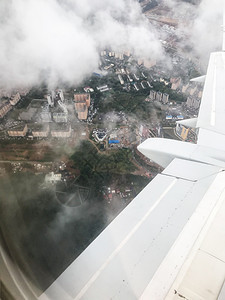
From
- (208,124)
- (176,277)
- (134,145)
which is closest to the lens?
(176,277)

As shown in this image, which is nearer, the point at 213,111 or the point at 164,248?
the point at 164,248

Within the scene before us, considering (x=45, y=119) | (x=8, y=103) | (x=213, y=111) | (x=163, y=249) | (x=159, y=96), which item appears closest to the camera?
(x=163, y=249)

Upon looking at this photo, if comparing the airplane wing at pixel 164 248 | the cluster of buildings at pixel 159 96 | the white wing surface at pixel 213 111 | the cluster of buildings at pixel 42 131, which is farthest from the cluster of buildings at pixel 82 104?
the airplane wing at pixel 164 248

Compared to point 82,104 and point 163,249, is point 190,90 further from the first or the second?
point 163,249

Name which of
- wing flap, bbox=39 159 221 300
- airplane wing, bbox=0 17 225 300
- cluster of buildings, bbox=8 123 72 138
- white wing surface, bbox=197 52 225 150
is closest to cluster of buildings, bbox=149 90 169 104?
cluster of buildings, bbox=8 123 72 138

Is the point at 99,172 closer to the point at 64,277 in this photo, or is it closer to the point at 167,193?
the point at 167,193

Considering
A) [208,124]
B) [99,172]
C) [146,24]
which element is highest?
[146,24]

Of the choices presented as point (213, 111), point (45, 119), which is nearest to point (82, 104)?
point (45, 119)

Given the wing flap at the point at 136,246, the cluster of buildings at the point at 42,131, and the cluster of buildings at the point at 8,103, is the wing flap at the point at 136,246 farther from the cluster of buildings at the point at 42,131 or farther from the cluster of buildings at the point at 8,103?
the cluster of buildings at the point at 8,103

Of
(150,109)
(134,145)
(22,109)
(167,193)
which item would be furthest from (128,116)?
(167,193)
